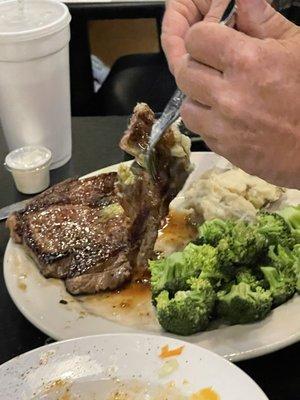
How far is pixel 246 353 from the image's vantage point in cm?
112

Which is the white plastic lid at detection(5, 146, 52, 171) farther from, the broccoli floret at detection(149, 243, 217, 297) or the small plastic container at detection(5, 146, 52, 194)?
the broccoli floret at detection(149, 243, 217, 297)

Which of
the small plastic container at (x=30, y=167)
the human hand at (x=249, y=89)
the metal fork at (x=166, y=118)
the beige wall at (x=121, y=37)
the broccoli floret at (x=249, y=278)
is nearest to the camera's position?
the human hand at (x=249, y=89)

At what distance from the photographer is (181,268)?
1258 mm

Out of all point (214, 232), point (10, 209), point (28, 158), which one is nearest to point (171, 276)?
point (214, 232)

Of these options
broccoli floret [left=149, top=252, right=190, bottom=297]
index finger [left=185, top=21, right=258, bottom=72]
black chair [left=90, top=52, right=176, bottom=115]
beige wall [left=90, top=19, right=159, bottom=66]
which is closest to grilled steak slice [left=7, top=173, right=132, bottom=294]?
broccoli floret [left=149, top=252, right=190, bottom=297]

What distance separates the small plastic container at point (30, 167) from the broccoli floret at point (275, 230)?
617 millimetres

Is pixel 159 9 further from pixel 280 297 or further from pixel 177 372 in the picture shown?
pixel 177 372

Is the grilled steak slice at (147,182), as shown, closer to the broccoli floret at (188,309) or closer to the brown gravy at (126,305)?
the brown gravy at (126,305)

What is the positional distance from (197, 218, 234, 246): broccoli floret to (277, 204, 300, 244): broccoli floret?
12cm

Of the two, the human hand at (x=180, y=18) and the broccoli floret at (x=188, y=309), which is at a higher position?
the human hand at (x=180, y=18)

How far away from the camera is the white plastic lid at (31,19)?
166 cm

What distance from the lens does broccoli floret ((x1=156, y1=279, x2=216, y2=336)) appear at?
1.17 meters

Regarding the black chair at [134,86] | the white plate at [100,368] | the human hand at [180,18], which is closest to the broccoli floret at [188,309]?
the white plate at [100,368]

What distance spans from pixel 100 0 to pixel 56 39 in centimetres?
110
